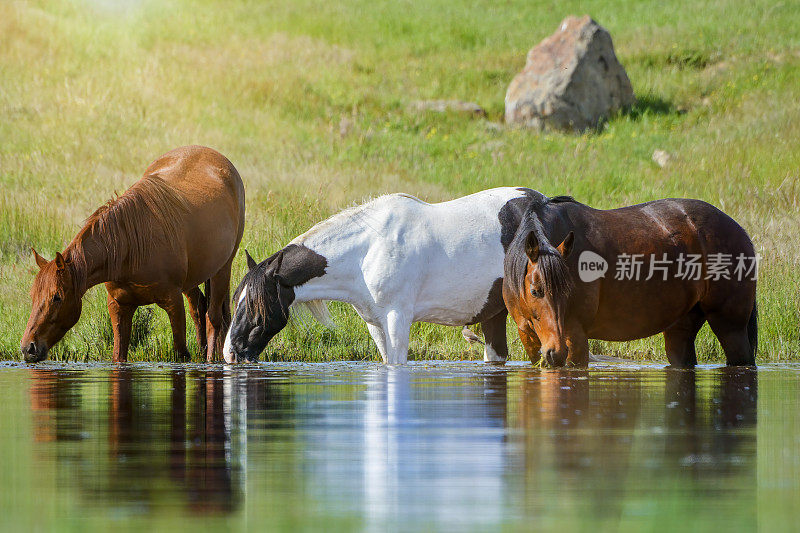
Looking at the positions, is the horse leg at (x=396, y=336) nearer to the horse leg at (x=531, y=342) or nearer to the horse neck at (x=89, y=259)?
the horse leg at (x=531, y=342)

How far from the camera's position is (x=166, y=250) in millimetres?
9875

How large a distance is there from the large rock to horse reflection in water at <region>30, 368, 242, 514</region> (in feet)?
57.5

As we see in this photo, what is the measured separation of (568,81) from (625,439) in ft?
66.1

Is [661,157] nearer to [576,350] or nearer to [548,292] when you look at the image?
[576,350]

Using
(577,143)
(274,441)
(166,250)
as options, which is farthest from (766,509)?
(577,143)

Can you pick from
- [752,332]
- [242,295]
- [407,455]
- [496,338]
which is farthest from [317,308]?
[407,455]

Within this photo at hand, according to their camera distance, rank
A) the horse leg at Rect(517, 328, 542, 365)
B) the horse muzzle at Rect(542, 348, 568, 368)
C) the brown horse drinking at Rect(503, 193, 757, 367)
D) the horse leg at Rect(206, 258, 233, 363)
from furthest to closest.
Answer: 1. the horse leg at Rect(206, 258, 233, 363)
2. the horse leg at Rect(517, 328, 542, 365)
3. the brown horse drinking at Rect(503, 193, 757, 367)
4. the horse muzzle at Rect(542, 348, 568, 368)

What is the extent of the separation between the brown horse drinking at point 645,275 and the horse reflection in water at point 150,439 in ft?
8.36

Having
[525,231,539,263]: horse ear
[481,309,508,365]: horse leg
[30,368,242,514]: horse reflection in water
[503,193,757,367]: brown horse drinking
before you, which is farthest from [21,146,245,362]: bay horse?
[525,231,539,263]: horse ear

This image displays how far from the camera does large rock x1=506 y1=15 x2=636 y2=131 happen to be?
2397 centimetres

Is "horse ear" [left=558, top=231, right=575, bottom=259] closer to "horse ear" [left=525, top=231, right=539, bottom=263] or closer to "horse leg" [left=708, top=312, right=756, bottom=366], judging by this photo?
"horse ear" [left=525, top=231, right=539, bottom=263]

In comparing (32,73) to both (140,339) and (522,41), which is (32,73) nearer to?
(522,41)

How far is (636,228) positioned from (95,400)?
4.35m

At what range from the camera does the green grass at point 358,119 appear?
12594 mm
